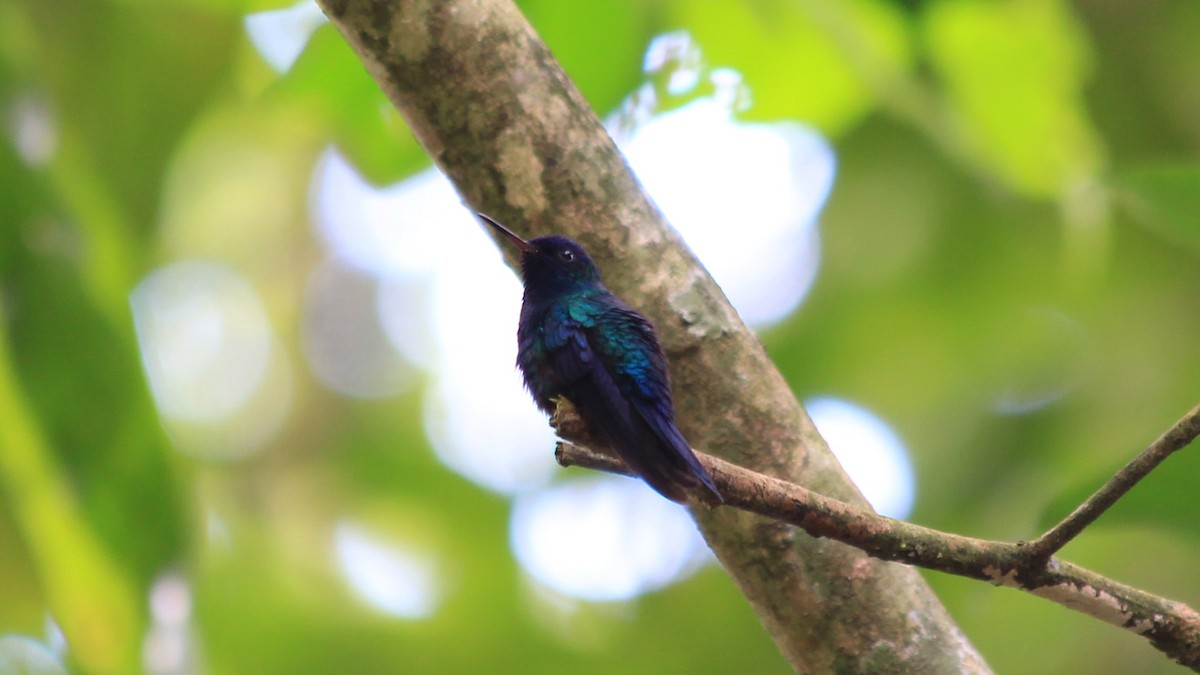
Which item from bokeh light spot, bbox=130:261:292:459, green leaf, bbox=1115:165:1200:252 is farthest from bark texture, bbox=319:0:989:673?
bokeh light spot, bbox=130:261:292:459

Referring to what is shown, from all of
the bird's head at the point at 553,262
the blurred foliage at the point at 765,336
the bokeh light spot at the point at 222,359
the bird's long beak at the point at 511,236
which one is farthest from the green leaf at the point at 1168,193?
the bokeh light spot at the point at 222,359

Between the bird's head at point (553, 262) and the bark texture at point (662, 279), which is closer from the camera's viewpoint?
the bark texture at point (662, 279)

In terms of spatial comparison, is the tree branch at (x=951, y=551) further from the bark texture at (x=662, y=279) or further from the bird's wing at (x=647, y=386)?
the bark texture at (x=662, y=279)

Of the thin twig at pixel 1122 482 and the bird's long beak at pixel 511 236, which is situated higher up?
the bird's long beak at pixel 511 236

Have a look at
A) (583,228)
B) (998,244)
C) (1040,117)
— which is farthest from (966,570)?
(998,244)

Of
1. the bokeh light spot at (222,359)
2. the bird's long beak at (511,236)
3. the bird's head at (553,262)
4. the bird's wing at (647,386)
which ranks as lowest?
the bird's wing at (647,386)

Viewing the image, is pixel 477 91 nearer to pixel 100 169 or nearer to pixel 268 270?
pixel 100 169
